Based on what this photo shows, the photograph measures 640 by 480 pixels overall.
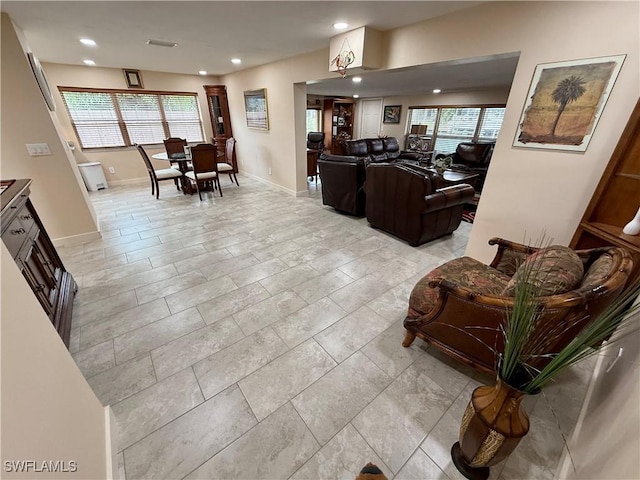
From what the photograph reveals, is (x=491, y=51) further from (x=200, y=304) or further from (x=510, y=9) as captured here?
(x=200, y=304)


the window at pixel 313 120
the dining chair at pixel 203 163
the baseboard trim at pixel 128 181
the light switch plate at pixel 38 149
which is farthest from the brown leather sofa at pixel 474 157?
the baseboard trim at pixel 128 181

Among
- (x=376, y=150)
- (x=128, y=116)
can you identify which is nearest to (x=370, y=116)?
(x=376, y=150)

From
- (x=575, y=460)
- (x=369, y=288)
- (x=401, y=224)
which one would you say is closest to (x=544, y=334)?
(x=575, y=460)

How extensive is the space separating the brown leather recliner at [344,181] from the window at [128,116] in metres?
4.28

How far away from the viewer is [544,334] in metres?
1.13

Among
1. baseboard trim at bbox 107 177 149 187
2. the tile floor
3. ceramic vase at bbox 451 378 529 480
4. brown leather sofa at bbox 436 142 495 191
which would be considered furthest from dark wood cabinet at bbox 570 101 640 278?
baseboard trim at bbox 107 177 149 187

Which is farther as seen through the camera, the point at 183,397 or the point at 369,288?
the point at 369,288

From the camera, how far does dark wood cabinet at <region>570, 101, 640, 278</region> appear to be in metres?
1.50

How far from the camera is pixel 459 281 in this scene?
5.57 ft

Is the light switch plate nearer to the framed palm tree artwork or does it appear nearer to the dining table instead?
the dining table

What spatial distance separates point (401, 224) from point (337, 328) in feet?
5.70

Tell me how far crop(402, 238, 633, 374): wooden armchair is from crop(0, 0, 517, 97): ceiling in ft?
6.00

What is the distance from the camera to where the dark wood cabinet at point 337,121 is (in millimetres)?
8748

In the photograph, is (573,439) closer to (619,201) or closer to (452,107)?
(619,201)
